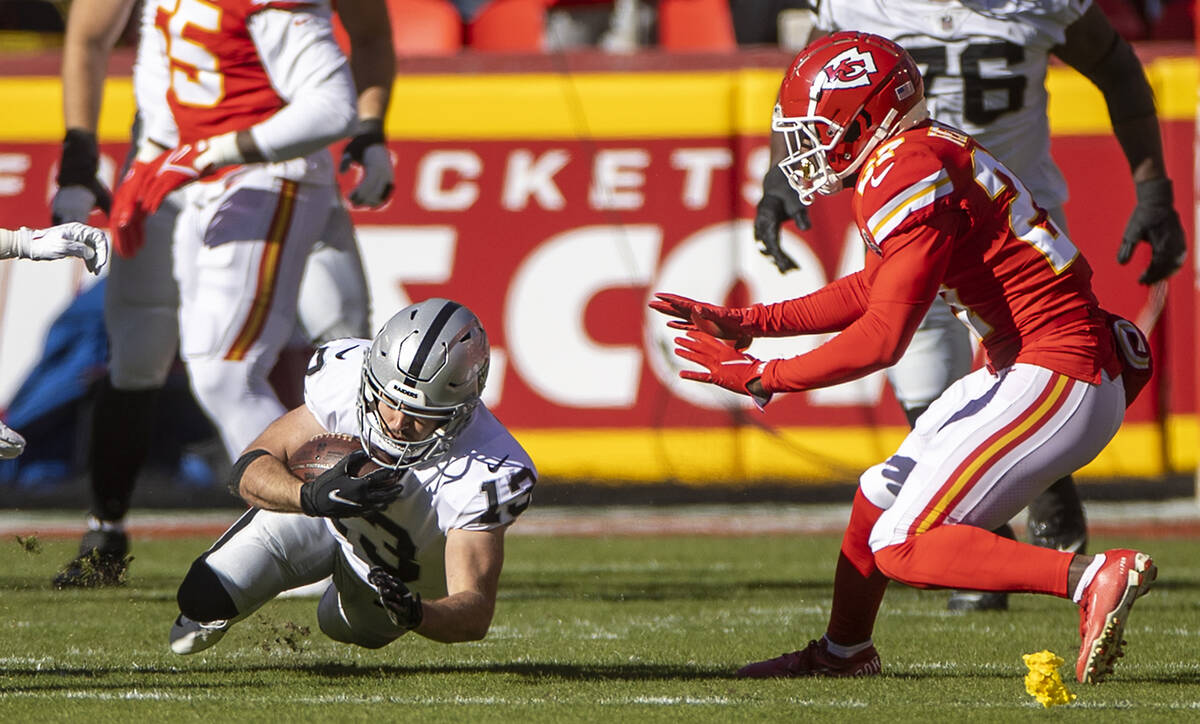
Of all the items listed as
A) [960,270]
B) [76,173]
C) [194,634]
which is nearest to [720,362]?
[960,270]

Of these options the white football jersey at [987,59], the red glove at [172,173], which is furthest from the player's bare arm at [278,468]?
the white football jersey at [987,59]

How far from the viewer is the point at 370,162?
16.4 ft

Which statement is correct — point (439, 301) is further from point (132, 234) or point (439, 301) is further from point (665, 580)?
point (665, 580)

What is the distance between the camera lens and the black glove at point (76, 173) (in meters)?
4.84

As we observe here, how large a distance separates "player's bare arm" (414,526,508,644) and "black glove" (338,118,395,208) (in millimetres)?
1782

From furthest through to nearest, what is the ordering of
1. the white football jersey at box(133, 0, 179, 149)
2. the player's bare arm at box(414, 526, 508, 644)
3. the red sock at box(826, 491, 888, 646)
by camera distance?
the white football jersey at box(133, 0, 179, 149) < the red sock at box(826, 491, 888, 646) < the player's bare arm at box(414, 526, 508, 644)

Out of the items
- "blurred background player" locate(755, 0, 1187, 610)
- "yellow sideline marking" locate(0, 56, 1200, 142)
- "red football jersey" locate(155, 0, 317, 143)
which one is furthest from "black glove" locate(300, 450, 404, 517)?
"yellow sideline marking" locate(0, 56, 1200, 142)

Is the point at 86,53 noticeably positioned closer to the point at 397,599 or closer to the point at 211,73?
the point at 211,73

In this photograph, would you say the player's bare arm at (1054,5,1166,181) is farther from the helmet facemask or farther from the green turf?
the helmet facemask

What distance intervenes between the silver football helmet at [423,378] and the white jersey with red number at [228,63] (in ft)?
4.66

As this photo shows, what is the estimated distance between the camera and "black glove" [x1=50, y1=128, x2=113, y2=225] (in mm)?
4836

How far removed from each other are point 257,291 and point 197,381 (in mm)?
271

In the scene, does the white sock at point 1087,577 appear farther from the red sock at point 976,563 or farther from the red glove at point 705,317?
the red glove at point 705,317

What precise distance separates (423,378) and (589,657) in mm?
888
